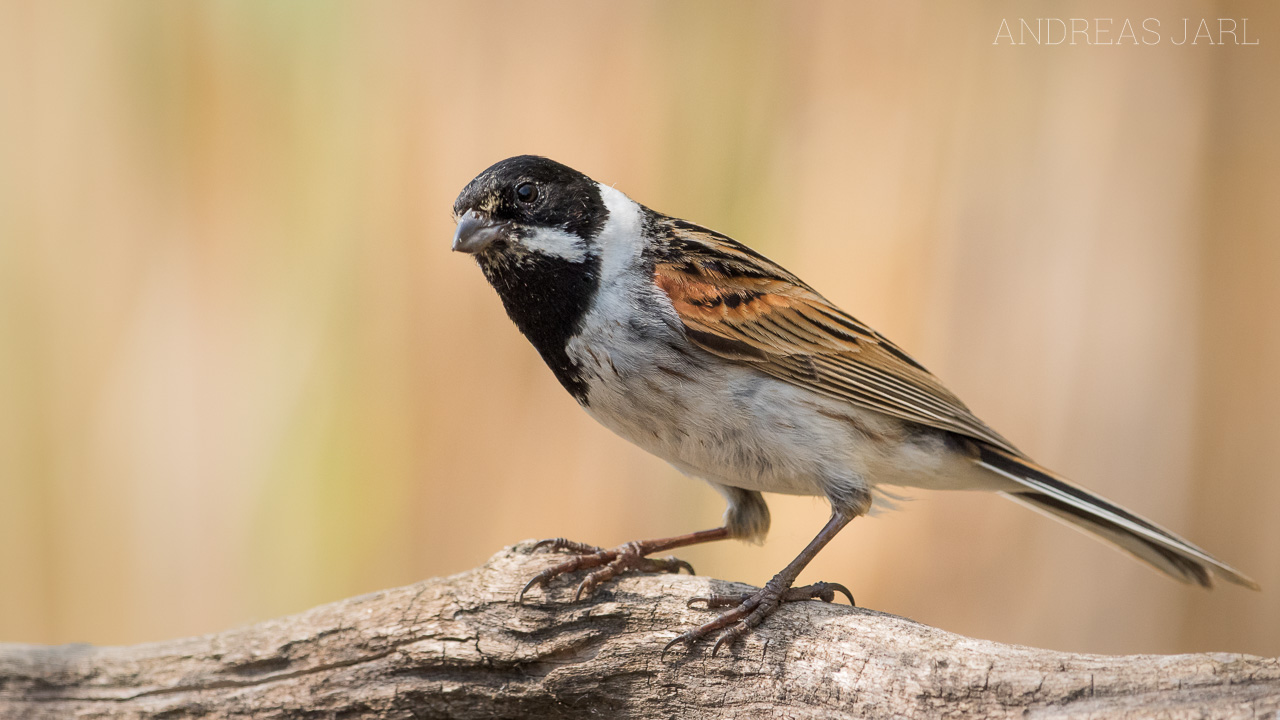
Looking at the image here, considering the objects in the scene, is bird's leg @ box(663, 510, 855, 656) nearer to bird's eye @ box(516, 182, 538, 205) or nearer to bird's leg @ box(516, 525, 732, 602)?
bird's leg @ box(516, 525, 732, 602)

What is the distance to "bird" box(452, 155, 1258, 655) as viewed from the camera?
2730mm

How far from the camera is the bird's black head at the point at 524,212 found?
2.75 meters

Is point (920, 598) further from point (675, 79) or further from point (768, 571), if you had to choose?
point (675, 79)

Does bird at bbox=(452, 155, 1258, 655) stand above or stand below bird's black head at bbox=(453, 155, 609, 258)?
below

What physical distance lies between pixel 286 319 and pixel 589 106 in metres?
1.97

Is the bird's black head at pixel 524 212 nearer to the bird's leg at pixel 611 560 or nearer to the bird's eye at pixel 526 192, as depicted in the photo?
the bird's eye at pixel 526 192

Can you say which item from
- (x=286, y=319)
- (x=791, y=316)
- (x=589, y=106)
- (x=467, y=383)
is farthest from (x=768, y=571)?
(x=286, y=319)

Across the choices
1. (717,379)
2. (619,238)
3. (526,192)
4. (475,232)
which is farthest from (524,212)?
(717,379)

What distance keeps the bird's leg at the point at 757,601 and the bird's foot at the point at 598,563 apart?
33 centimetres

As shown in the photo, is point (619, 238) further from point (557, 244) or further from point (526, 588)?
point (526, 588)

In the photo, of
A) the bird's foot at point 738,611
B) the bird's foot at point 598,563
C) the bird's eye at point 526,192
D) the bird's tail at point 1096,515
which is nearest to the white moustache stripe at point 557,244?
the bird's eye at point 526,192

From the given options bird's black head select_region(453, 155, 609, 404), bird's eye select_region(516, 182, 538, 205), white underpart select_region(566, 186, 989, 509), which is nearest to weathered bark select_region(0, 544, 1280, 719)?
white underpart select_region(566, 186, 989, 509)

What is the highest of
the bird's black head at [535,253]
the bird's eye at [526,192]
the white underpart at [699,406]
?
the bird's eye at [526,192]

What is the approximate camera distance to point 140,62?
4.88m
